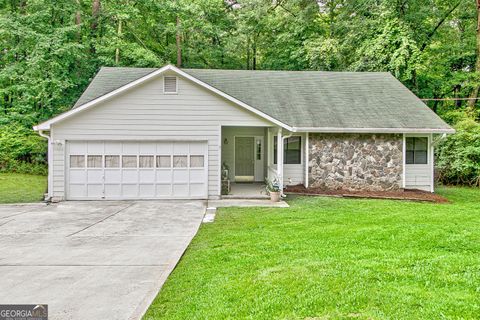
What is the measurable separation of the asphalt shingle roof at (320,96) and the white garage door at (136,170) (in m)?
2.65

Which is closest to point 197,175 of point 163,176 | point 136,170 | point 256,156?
point 163,176

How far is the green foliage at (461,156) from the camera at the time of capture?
15469mm

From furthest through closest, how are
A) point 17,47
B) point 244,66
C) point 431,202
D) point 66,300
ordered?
1. point 244,66
2. point 17,47
3. point 431,202
4. point 66,300

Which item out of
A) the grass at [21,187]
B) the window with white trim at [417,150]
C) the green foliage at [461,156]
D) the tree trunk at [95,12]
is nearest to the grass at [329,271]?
the window with white trim at [417,150]

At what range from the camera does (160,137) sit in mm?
11883

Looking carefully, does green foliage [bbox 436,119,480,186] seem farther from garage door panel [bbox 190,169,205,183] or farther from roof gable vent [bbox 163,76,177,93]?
roof gable vent [bbox 163,76,177,93]

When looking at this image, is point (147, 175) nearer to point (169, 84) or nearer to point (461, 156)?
point (169, 84)

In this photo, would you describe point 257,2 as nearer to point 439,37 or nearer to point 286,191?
point 439,37

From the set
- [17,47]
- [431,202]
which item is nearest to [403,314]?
[431,202]

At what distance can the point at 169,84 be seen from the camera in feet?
38.7

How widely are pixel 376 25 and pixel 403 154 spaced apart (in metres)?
10.3

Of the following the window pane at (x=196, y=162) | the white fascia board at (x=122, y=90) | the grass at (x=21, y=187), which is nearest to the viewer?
the white fascia board at (x=122, y=90)

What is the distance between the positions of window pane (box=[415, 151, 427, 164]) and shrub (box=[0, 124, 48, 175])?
18040 mm

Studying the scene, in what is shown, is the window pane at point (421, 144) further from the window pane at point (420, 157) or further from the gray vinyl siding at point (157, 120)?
the gray vinyl siding at point (157, 120)
